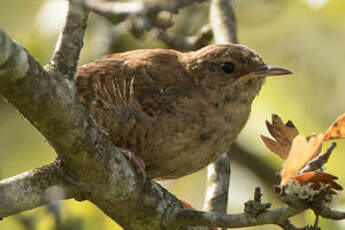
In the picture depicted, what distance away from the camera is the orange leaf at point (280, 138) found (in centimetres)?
301

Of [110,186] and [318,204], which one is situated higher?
[318,204]

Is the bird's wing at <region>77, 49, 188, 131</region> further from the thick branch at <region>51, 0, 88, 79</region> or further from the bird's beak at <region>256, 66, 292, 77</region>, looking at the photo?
the thick branch at <region>51, 0, 88, 79</region>

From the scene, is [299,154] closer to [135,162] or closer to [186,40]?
[135,162]

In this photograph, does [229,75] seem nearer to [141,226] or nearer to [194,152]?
[194,152]

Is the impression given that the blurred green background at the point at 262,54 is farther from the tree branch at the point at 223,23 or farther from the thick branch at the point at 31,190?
the thick branch at the point at 31,190

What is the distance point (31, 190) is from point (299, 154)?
57.2 inches

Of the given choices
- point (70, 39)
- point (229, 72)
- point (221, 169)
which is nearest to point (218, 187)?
point (221, 169)

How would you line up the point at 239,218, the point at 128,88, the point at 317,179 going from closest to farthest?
the point at 317,179, the point at 239,218, the point at 128,88

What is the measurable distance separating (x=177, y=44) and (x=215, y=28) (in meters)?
0.48

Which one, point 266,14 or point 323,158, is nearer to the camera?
point 323,158

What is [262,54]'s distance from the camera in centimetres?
741

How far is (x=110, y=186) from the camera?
11.8 ft

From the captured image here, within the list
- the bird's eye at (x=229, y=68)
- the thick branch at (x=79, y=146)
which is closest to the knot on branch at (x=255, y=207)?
the thick branch at (x=79, y=146)

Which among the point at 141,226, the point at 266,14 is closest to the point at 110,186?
the point at 141,226
